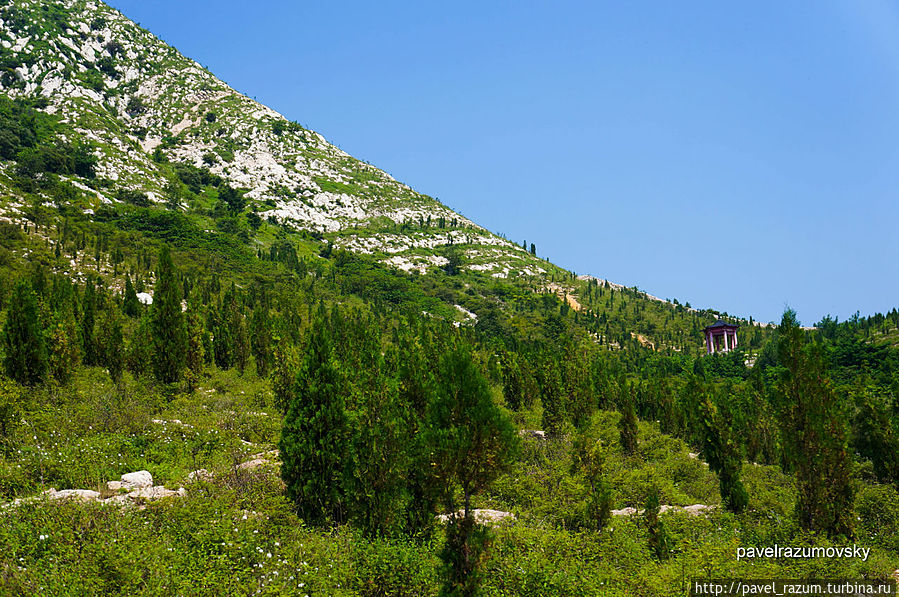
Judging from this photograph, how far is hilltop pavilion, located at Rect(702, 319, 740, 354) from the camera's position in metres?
86.1

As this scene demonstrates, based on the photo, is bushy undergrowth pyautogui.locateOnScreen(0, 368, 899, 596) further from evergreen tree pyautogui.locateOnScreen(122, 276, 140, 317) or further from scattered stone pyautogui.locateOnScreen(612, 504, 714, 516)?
evergreen tree pyautogui.locateOnScreen(122, 276, 140, 317)

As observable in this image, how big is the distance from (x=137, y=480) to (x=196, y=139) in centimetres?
15652

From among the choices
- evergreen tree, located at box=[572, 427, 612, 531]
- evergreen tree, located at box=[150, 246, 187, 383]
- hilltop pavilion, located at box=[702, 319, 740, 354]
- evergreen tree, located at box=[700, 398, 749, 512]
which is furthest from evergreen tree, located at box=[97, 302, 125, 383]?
hilltop pavilion, located at box=[702, 319, 740, 354]

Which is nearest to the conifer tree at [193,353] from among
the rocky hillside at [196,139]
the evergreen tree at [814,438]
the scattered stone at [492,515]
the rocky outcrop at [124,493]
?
the rocky outcrop at [124,493]

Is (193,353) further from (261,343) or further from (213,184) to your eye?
(213,184)

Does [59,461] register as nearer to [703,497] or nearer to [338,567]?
[338,567]

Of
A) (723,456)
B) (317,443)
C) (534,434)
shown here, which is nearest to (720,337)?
(534,434)

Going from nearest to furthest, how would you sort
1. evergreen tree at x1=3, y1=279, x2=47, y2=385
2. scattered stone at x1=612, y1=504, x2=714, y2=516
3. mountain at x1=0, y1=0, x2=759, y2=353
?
scattered stone at x1=612, y1=504, x2=714, y2=516 < evergreen tree at x1=3, y1=279, x2=47, y2=385 < mountain at x1=0, y1=0, x2=759, y2=353

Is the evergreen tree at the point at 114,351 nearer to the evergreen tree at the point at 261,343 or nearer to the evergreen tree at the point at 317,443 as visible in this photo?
the evergreen tree at the point at 261,343

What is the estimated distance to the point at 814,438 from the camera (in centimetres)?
1603

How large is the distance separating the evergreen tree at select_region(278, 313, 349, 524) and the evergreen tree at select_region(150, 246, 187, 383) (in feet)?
56.0

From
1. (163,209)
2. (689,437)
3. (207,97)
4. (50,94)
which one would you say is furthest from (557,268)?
(50,94)

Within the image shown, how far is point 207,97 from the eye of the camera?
534 ft

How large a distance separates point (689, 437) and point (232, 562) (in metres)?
38.7
